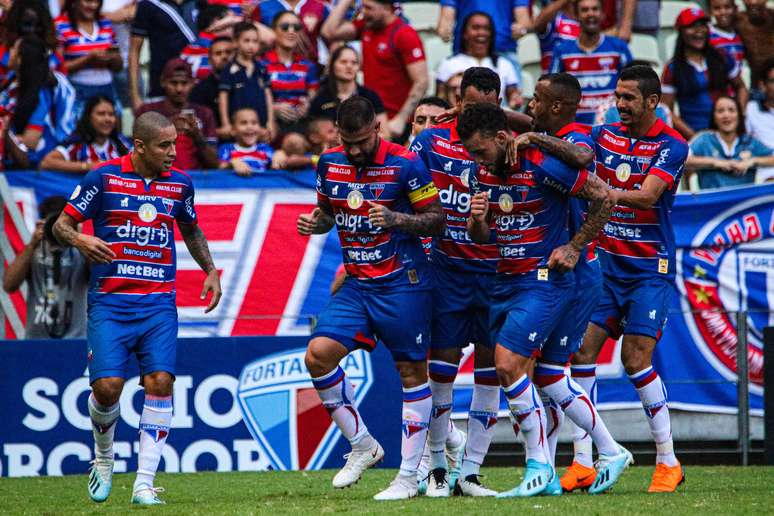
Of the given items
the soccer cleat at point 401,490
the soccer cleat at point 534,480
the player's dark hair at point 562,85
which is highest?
the player's dark hair at point 562,85

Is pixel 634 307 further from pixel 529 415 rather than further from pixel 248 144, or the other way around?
pixel 248 144

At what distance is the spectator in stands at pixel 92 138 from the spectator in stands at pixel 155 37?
6.19 feet

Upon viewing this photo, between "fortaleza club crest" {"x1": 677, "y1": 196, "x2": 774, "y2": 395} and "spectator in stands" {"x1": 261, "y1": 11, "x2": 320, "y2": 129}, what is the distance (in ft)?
16.2

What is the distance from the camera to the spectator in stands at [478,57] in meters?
14.0

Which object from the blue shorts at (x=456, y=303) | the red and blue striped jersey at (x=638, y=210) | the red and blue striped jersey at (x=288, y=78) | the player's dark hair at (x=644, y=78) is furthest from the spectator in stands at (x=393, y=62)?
the blue shorts at (x=456, y=303)

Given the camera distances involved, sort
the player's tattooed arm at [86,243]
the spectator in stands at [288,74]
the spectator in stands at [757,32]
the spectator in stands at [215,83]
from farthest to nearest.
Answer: the spectator in stands at [757,32], the spectator in stands at [288,74], the spectator in stands at [215,83], the player's tattooed arm at [86,243]

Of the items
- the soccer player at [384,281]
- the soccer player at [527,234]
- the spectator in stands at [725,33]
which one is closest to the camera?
the soccer player at [527,234]

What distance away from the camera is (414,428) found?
8.48 metres

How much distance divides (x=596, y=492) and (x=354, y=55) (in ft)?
21.9

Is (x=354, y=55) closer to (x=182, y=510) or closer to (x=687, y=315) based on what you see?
(x=687, y=315)

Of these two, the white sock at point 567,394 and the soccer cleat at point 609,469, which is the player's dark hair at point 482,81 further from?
the soccer cleat at point 609,469

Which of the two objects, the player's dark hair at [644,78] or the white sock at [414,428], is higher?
the player's dark hair at [644,78]

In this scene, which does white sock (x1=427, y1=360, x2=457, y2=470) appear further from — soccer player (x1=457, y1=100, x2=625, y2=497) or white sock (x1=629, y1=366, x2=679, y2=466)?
white sock (x1=629, y1=366, x2=679, y2=466)

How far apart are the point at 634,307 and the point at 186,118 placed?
578 centimetres
